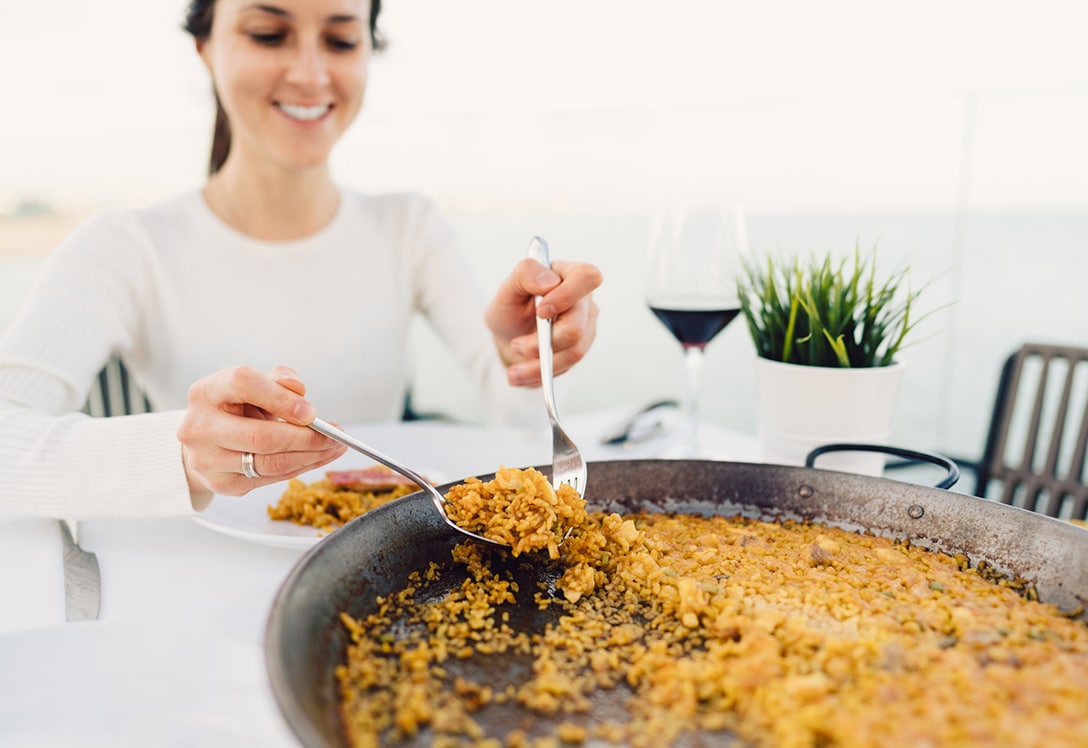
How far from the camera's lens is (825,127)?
12.5 feet

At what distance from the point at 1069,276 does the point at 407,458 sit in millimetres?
5463

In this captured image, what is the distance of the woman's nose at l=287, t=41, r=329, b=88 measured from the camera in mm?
1523

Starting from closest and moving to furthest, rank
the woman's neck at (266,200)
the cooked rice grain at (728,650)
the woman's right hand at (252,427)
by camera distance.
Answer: the cooked rice grain at (728,650)
the woman's right hand at (252,427)
the woman's neck at (266,200)

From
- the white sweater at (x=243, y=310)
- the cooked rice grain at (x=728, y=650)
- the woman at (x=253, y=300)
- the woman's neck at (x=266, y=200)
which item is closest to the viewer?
the cooked rice grain at (x=728, y=650)

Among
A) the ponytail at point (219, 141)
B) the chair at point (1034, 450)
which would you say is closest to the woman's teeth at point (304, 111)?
the ponytail at point (219, 141)

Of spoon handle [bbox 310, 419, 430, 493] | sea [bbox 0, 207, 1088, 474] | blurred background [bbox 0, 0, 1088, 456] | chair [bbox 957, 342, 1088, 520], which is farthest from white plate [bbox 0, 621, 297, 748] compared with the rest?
sea [bbox 0, 207, 1088, 474]

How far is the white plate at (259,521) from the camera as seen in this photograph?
840 millimetres

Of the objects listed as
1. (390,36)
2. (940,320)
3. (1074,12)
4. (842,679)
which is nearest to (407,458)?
(842,679)

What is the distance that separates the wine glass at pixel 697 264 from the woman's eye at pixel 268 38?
2.91 feet

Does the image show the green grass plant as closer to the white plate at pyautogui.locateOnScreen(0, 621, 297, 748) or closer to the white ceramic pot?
the white ceramic pot

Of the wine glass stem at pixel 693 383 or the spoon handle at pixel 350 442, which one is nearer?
the spoon handle at pixel 350 442

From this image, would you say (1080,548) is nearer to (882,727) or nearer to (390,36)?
(882,727)

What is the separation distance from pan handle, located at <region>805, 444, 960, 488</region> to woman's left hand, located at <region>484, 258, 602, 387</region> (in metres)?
0.35

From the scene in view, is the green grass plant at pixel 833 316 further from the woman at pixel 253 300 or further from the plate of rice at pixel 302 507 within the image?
the plate of rice at pixel 302 507
